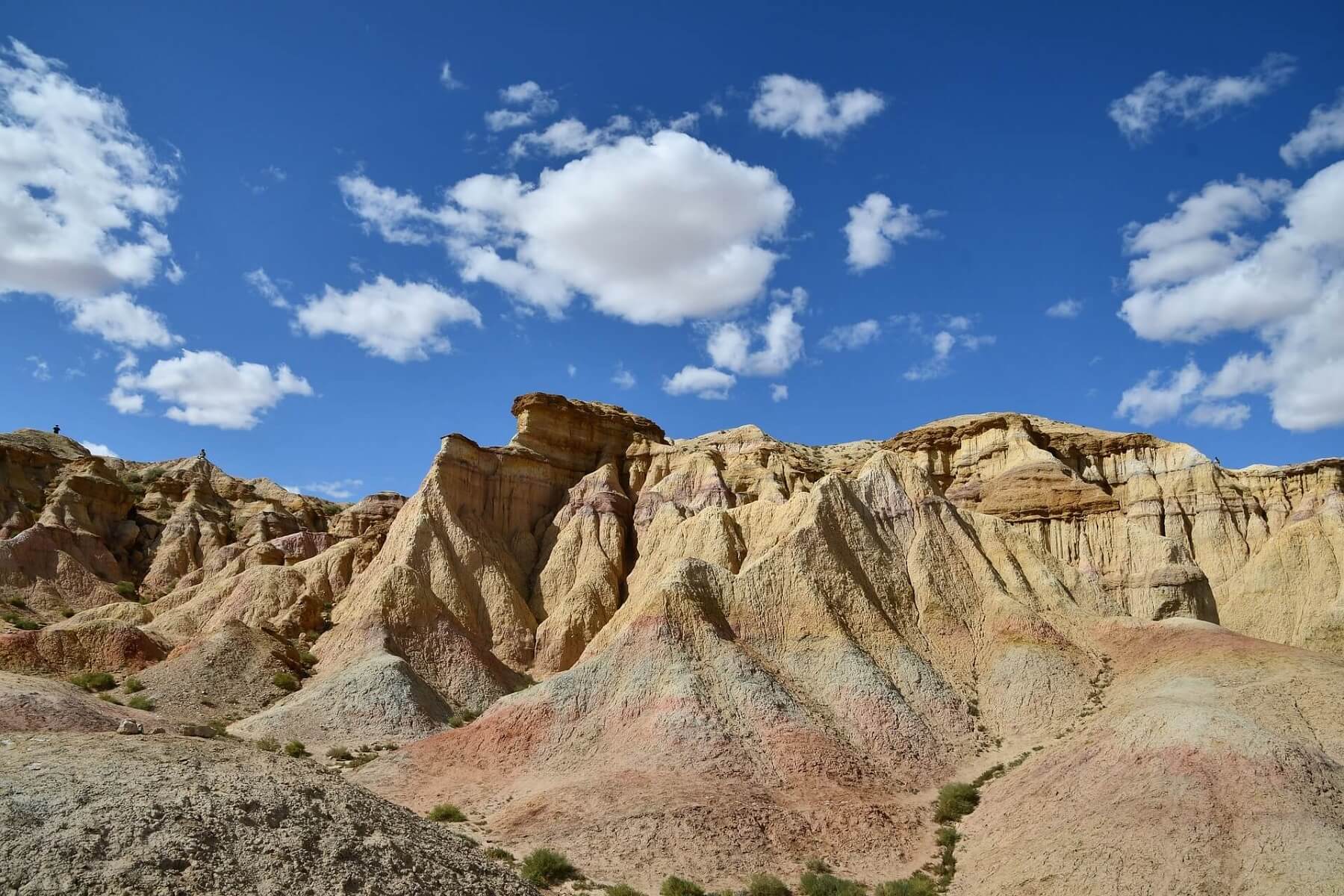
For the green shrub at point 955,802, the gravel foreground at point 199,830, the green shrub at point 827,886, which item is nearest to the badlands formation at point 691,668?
the gravel foreground at point 199,830

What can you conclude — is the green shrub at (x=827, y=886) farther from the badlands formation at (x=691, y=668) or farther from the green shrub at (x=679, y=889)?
the green shrub at (x=679, y=889)

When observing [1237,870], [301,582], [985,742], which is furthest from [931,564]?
[301,582]

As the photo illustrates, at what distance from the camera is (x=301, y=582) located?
176 ft

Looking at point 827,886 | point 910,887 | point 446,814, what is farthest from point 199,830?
point 910,887

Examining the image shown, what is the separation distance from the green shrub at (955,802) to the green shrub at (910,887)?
3979mm

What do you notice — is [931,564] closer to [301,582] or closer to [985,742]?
[985,742]

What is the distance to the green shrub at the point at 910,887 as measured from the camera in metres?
24.5

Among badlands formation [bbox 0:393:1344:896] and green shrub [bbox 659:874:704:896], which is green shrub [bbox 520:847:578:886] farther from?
green shrub [bbox 659:874:704:896]

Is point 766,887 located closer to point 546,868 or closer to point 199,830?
point 546,868

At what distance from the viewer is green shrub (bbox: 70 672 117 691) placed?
38844mm

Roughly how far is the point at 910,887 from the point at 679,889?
19.2 feet

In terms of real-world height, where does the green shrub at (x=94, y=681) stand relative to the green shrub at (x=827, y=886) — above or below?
above

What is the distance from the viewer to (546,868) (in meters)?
24.3

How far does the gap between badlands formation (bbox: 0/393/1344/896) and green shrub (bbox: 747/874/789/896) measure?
0.72 m
